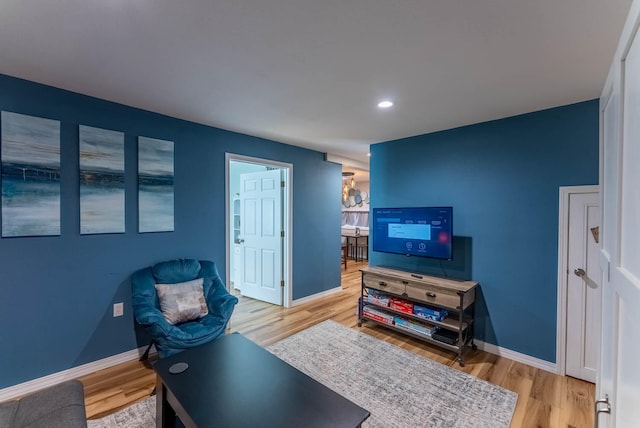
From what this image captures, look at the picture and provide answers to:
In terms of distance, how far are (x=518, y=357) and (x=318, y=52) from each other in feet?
10.8

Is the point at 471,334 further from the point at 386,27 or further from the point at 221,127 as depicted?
the point at 221,127

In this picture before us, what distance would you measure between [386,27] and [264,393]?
2.08 m

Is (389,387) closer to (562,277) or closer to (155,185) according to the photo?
(562,277)

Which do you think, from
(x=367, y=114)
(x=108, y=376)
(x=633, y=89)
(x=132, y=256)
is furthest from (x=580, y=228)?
(x=108, y=376)

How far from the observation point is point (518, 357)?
2822 millimetres

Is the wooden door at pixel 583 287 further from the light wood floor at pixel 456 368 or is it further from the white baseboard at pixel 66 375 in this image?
the white baseboard at pixel 66 375

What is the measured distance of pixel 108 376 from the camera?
247cm

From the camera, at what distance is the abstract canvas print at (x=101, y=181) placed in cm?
247

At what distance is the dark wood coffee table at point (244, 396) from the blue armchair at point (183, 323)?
0.45 meters

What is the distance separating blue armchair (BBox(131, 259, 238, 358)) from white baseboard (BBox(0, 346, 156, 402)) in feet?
1.70

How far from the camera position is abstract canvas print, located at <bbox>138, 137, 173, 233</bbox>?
2795 millimetres

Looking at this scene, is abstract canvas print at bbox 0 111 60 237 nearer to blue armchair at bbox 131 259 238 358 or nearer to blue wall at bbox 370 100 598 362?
blue armchair at bbox 131 259 238 358

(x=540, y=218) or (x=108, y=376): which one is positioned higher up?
(x=540, y=218)

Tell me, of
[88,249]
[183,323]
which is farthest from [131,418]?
[88,249]
